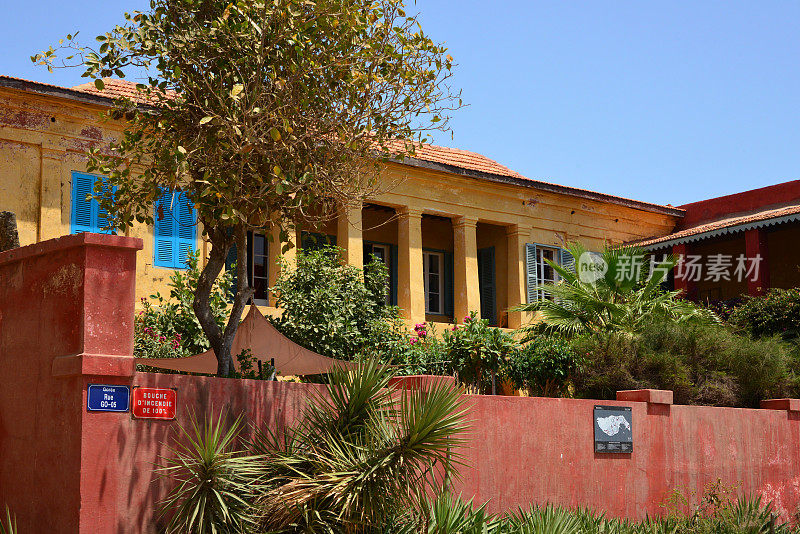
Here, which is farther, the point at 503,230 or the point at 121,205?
the point at 503,230

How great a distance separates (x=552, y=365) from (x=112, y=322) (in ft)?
25.9

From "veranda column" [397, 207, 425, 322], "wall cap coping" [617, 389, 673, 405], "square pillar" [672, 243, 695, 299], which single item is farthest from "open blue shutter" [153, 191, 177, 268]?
"square pillar" [672, 243, 695, 299]

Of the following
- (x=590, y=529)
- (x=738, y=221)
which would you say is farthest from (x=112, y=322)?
(x=738, y=221)

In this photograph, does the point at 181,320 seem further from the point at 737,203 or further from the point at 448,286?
the point at 737,203

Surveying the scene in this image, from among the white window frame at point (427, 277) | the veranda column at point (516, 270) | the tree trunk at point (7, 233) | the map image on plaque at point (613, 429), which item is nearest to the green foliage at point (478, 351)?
the map image on plaque at point (613, 429)

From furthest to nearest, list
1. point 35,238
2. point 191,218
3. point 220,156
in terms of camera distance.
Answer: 1. point 191,218
2. point 35,238
3. point 220,156

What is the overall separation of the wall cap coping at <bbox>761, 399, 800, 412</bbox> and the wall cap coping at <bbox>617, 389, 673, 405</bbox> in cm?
261

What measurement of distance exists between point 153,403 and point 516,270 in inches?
507

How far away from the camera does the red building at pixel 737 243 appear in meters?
18.1

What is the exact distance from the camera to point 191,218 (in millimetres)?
14047

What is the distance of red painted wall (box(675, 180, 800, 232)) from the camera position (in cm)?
1956

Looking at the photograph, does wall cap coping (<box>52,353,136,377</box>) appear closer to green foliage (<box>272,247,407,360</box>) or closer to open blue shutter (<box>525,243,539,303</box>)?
green foliage (<box>272,247,407,360</box>)

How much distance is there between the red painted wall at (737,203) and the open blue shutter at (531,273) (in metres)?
4.90

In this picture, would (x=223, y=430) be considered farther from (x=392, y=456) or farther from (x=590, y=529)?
(x=590, y=529)
